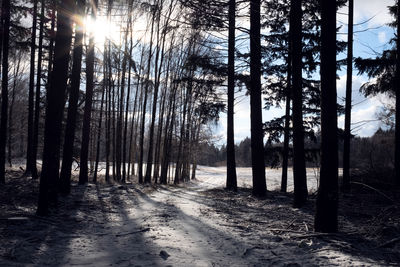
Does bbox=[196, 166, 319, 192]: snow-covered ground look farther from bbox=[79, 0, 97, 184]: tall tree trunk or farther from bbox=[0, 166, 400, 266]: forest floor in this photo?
bbox=[79, 0, 97, 184]: tall tree trunk

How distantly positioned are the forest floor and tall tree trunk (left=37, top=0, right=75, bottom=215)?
0.67 metres

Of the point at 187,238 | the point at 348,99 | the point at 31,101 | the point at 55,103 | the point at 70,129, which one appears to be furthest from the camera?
the point at 31,101

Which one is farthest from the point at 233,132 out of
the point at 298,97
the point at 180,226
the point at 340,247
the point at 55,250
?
the point at 55,250

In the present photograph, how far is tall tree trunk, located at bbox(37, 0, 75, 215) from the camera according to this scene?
20.7 feet

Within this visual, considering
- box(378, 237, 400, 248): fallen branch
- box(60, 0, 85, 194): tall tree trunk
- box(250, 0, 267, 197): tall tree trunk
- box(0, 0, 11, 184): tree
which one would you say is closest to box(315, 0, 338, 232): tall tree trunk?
box(378, 237, 400, 248): fallen branch

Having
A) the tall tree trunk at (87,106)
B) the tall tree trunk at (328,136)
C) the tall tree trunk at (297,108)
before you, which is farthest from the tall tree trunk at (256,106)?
the tall tree trunk at (87,106)

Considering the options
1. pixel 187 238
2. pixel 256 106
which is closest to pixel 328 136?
pixel 187 238

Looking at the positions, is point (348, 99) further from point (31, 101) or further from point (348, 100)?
point (31, 101)

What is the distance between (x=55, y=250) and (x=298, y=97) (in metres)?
7.13

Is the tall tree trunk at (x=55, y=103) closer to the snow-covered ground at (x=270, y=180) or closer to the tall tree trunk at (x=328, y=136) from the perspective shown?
the tall tree trunk at (x=328, y=136)

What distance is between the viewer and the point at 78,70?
10617mm

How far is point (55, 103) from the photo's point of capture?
21.0 feet

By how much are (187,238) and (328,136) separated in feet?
10.2

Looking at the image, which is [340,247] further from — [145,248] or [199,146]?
[199,146]
